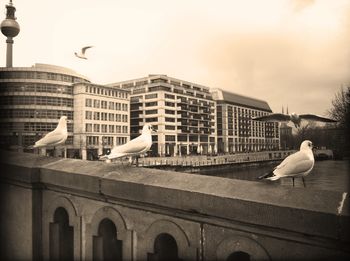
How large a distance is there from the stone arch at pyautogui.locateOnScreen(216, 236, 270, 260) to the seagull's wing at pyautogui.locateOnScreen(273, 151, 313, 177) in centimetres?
89

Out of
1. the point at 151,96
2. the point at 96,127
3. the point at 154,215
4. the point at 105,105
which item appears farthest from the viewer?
the point at 151,96

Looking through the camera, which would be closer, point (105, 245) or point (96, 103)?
point (105, 245)

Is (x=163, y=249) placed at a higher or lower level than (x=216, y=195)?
lower

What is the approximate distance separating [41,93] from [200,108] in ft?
130

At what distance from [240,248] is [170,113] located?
197 ft

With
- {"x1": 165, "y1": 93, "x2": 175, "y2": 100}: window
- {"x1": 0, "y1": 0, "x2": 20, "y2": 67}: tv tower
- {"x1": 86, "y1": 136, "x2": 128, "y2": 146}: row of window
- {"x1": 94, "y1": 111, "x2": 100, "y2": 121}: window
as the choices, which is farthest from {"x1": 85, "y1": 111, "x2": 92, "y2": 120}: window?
{"x1": 0, "y1": 0, "x2": 20, "y2": 67}: tv tower

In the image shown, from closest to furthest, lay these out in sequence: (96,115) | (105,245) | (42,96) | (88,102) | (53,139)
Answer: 1. (105,245)
2. (53,139)
3. (42,96)
4. (88,102)
5. (96,115)

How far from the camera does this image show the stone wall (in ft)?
7.15

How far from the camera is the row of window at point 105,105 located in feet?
158

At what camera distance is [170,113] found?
6225cm

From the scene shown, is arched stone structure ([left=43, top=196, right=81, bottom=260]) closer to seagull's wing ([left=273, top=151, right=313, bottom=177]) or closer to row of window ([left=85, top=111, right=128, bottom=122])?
seagull's wing ([left=273, top=151, right=313, bottom=177])

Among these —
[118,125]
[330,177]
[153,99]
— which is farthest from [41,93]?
[330,177]

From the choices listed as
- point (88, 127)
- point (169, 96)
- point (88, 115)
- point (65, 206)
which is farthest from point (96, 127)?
point (65, 206)

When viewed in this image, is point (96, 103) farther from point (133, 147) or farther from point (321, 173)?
point (133, 147)
